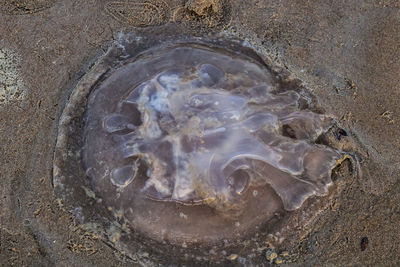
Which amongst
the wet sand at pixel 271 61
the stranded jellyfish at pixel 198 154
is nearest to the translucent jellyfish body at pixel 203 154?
the stranded jellyfish at pixel 198 154

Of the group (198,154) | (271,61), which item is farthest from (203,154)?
(271,61)

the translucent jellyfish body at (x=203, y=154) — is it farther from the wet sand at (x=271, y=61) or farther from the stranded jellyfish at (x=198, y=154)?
the wet sand at (x=271, y=61)

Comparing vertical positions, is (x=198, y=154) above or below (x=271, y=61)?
below

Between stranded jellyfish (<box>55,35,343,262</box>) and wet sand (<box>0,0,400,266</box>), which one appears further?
wet sand (<box>0,0,400,266</box>)

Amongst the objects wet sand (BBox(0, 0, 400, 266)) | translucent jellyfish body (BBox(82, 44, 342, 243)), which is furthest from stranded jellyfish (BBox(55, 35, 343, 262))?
wet sand (BBox(0, 0, 400, 266))

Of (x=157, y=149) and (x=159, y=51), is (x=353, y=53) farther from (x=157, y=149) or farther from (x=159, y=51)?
(x=157, y=149)

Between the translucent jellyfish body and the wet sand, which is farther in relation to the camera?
the wet sand

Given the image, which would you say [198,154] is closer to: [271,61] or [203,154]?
[203,154]

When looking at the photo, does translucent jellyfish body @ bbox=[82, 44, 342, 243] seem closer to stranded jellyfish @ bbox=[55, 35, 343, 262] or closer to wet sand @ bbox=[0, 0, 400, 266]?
stranded jellyfish @ bbox=[55, 35, 343, 262]
